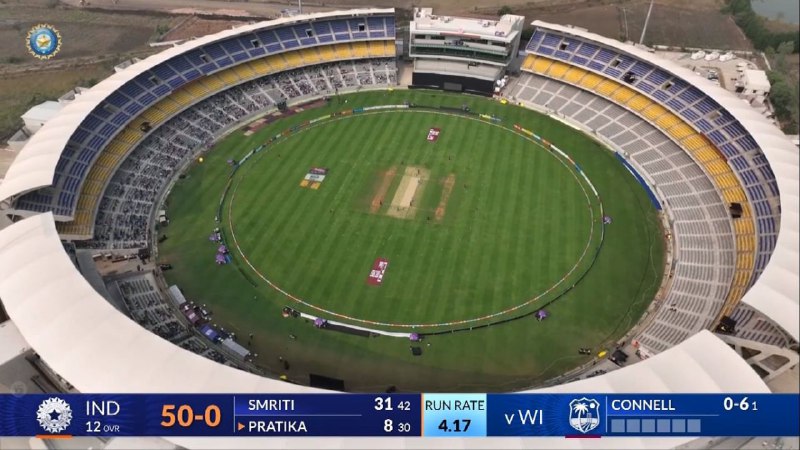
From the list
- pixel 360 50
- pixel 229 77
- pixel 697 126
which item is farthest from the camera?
pixel 360 50

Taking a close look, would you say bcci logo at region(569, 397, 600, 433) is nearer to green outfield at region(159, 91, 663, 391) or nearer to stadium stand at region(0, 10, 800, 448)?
stadium stand at region(0, 10, 800, 448)

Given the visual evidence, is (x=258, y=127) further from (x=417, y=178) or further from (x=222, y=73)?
(x=417, y=178)

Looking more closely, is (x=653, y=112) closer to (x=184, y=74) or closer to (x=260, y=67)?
(x=260, y=67)

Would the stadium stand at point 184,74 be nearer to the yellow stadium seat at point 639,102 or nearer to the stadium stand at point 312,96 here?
the stadium stand at point 312,96

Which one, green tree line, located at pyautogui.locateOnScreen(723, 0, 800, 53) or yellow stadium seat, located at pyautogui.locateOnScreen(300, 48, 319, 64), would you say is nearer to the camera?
green tree line, located at pyautogui.locateOnScreen(723, 0, 800, 53)

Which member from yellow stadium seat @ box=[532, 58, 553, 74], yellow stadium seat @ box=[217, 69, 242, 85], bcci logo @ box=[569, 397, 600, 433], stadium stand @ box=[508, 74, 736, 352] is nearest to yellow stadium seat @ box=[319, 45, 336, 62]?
yellow stadium seat @ box=[217, 69, 242, 85]

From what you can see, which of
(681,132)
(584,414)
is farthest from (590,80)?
(584,414)
